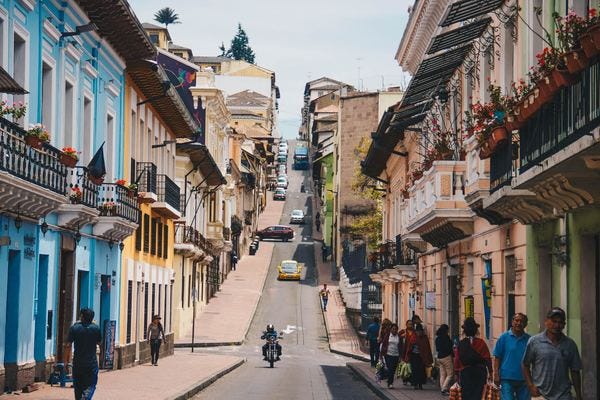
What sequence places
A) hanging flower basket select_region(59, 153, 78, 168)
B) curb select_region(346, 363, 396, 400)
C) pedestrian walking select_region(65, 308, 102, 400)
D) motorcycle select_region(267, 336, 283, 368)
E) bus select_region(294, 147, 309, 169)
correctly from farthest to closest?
bus select_region(294, 147, 309, 169), motorcycle select_region(267, 336, 283, 368), curb select_region(346, 363, 396, 400), hanging flower basket select_region(59, 153, 78, 168), pedestrian walking select_region(65, 308, 102, 400)

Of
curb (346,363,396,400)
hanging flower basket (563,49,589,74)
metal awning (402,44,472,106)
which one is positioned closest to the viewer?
hanging flower basket (563,49,589,74)

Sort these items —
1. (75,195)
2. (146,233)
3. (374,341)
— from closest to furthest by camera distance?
1. (75,195)
2. (146,233)
3. (374,341)

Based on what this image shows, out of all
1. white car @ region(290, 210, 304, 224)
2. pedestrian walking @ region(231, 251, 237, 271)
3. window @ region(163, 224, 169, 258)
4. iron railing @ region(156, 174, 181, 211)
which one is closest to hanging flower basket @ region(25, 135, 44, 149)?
iron railing @ region(156, 174, 181, 211)

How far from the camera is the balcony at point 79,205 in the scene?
24.5 meters

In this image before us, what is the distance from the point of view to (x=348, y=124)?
86.8 metres

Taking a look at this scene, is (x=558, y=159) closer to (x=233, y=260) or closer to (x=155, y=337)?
(x=155, y=337)

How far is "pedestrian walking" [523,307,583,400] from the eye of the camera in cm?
1291

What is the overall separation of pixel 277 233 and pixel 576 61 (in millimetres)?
94739

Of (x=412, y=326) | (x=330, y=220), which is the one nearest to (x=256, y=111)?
(x=330, y=220)

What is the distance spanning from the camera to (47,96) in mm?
23750

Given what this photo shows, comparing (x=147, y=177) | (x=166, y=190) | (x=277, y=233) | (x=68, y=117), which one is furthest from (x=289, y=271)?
(x=68, y=117)

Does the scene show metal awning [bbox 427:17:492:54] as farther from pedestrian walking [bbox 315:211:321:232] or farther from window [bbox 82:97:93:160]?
pedestrian walking [bbox 315:211:321:232]

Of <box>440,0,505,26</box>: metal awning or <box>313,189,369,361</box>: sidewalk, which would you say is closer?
<box>440,0,505,26</box>: metal awning

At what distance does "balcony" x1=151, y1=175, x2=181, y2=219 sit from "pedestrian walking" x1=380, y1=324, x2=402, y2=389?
384 inches
